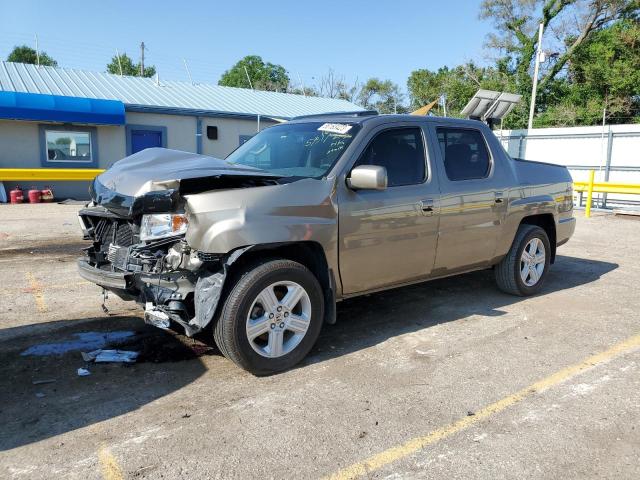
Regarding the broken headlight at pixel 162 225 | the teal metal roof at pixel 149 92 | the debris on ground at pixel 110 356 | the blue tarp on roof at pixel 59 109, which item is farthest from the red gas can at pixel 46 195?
the broken headlight at pixel 162 225

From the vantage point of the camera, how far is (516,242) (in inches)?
231

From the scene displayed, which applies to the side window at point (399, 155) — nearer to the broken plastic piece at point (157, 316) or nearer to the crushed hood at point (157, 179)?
the crushed hood at point (157, 179)

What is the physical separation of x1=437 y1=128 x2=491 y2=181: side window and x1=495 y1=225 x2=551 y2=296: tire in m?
0.98

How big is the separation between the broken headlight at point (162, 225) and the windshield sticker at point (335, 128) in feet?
5.41

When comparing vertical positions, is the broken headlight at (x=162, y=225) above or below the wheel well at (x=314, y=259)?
above

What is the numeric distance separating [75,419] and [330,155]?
2.69 metres

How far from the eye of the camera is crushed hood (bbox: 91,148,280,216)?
3.58m

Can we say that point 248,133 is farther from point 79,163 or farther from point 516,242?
point 516,242

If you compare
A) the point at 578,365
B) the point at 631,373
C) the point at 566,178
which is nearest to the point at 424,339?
the point at 578,365

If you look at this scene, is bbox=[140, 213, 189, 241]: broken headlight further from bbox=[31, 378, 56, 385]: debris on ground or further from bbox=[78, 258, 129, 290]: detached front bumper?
bbox=[31, 378, 56, 385]: debris on ground

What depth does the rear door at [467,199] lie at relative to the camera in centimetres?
497

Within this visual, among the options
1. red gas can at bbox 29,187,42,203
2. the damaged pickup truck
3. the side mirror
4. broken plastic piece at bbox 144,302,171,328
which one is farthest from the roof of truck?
red gas can at bbox 29,187,42,203

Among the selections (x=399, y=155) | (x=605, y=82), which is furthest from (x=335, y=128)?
(x=605, y=82)

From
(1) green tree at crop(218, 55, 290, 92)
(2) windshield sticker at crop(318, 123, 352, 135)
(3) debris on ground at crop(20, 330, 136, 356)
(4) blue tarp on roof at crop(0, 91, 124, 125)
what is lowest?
(3) debris on ground at crop(20, 330, 136, 356)
